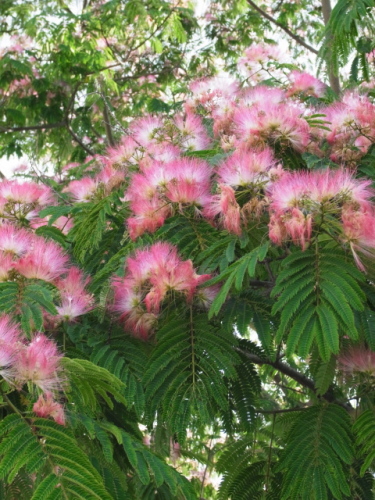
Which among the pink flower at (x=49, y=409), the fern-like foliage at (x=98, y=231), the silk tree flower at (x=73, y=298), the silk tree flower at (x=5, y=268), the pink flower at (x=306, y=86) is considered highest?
the pink flower at (x=306, y=86)

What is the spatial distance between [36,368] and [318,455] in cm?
128

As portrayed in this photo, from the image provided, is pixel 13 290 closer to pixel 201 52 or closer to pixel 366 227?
pixel 366 227

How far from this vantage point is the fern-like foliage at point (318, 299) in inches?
92.0

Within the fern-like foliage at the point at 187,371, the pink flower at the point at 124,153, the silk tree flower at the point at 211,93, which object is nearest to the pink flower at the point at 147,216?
the fern-like foliage at the point at 187,371

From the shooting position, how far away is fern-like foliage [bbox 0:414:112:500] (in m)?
1.83

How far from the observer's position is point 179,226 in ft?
9.86

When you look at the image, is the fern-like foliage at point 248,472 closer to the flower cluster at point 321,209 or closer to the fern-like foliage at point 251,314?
the fern-like foliage at point 251,314

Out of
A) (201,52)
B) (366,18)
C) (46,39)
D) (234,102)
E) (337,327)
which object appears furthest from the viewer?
(201,52)

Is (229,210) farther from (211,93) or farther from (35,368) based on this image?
(211,93)

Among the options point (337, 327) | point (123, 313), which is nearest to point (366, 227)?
point (337, 327)

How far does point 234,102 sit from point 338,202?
1596mm

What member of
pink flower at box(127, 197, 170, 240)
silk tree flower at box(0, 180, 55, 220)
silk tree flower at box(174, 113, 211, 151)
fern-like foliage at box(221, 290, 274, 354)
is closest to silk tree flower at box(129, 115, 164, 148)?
silk tree flower at box(174, 113, 211, 151)

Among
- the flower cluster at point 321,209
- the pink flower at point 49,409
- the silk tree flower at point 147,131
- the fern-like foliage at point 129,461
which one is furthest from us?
the silk tree flower at point 147,131

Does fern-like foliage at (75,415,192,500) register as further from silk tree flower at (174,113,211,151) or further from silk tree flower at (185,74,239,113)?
silk tree flower at (185,74,239,113)
